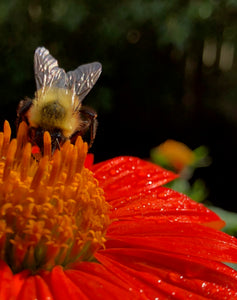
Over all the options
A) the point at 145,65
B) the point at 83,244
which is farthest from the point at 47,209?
the point at 145,65

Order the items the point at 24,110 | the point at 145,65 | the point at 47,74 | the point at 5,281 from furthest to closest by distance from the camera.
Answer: the point at 145,65, the point at 47,74, the point at 24,110, the point at 5,281

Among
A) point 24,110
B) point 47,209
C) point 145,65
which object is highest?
point 24,110

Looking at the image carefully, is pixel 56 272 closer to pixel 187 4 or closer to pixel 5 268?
pixel 5 268

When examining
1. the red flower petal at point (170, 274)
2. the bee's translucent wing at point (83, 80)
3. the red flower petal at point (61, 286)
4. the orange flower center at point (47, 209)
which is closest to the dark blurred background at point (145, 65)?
the bee's translucent wing at point (83, 80)

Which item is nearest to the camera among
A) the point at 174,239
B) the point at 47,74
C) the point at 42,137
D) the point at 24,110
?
the point at 174,239

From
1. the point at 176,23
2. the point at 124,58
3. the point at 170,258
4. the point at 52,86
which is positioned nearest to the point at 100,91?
the point at 124,58

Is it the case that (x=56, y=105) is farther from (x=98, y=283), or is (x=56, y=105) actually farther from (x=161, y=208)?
(x=98, y=283)

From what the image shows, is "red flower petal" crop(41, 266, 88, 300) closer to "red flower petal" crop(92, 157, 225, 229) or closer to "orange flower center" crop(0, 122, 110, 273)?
"orange flower center" crop(0, 122, 110, 273)
